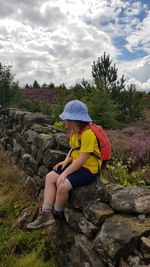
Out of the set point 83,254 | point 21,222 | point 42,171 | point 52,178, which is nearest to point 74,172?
point 52,178

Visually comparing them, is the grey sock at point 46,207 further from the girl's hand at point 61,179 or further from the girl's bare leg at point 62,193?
the girl's hand at point 61,179

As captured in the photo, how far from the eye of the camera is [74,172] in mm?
3582

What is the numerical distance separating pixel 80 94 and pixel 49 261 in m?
10.9

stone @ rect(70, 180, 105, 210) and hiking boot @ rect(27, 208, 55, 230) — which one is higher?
stone @ rect(70, 180, 105, 210)

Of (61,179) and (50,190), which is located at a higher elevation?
(61,179)

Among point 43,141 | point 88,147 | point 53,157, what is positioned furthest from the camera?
point 43,141

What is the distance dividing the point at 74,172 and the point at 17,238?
1289mm

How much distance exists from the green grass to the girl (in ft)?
1.42

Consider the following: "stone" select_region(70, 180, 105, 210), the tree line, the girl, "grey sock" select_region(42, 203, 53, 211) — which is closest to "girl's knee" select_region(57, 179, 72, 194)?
the girl

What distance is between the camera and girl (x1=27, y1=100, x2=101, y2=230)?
3543 mm

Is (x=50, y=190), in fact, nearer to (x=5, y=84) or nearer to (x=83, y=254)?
(x=83, y=254)

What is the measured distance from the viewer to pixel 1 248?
393 centimetres

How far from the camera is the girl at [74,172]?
11.6 feet

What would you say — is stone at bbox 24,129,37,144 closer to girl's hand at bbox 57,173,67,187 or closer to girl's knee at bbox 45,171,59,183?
girl's knee at bbox 45,171,59,183
